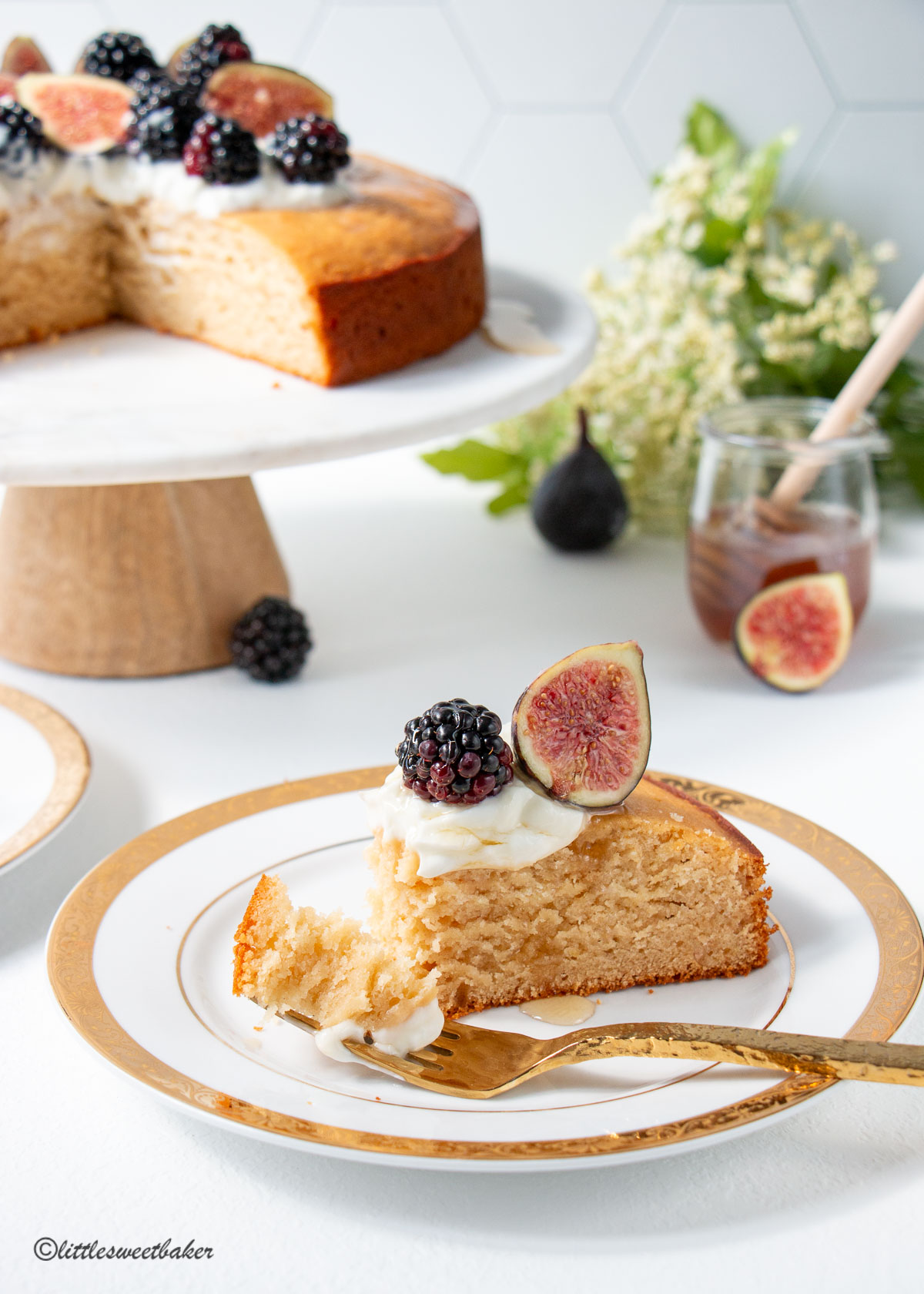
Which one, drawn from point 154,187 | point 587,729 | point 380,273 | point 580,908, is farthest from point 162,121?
point 580,908

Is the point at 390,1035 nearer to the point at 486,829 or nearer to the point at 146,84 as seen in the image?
the point at 486,829

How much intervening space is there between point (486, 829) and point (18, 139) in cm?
172

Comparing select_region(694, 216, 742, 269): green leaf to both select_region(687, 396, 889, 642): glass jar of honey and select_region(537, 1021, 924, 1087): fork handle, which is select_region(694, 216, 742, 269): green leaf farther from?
select_region(537, 1021, 924, 1087): fork handle

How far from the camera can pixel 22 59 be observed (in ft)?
8.83

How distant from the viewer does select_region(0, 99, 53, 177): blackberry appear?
232 cm

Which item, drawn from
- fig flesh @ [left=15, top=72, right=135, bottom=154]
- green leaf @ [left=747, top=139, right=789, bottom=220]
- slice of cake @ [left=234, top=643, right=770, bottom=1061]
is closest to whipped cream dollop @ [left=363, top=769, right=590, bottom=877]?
slice of cake @ [left=234, top=643, right=770, bottom=1061]

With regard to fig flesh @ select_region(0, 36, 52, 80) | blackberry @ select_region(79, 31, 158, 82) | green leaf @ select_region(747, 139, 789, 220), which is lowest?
fig flesh @ select_region(0, 36, 52, 80)

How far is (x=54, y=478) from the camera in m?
1.64

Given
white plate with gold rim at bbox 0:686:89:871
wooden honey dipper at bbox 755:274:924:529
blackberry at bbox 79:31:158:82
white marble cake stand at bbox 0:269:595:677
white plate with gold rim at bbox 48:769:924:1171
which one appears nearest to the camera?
white plate with gold rim at bbox 48:769:924:1171

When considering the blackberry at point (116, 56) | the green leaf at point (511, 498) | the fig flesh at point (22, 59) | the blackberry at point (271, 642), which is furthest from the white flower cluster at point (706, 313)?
the fig flesh at point (22, 59)

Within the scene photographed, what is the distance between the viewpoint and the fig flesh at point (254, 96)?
240 centimetres

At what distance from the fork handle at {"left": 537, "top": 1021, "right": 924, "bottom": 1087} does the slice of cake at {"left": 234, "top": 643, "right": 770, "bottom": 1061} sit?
0.57 feet

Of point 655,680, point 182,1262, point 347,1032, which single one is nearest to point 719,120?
point 655,680

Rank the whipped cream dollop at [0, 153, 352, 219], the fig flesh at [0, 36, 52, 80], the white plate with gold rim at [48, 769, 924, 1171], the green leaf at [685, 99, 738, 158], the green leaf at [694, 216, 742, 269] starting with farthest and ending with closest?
the green leaf at [685, 99, 738, 158] < the green leaf at [694, 216, 742, 269] < the fig flesh at [0, 36, 52, 80] < the whipped cream dollop at [0, 153, 352, 219] < the white plate with gold rim at [48, 769, 924, 1171]
